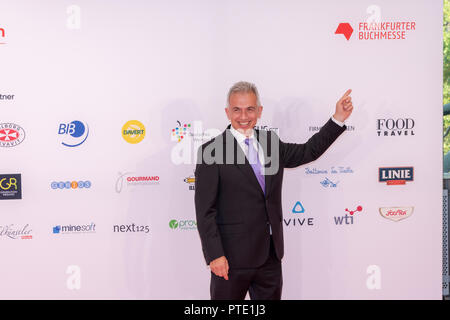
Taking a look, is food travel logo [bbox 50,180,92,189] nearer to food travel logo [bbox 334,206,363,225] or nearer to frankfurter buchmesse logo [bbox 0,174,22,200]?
frankfurter buchmesse logo [bbox 0,174,22,200]

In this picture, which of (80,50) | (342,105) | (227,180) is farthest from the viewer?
(80,50)

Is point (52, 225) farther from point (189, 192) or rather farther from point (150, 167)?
point (189, 192)

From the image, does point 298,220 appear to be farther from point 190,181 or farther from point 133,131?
point 133,131

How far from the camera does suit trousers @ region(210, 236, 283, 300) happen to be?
219 centimetres

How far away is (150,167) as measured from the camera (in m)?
2.96

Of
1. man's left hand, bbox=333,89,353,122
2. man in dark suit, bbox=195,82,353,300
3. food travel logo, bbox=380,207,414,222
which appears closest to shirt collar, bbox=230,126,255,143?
man in dark suit, bbox=195,82,353,300

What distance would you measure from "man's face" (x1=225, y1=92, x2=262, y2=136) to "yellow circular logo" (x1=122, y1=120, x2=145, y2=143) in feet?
3.01

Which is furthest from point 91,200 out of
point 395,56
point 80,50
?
point 395,56

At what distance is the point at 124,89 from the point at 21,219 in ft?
3.97

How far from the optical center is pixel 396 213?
310 centimetres

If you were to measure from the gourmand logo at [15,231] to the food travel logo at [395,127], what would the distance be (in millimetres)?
2719

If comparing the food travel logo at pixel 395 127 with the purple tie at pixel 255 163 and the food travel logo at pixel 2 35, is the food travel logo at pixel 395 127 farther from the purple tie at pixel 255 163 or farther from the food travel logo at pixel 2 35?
the food travel logo at pixel 2 35

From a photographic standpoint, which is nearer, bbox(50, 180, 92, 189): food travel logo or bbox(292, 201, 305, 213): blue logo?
bbox(50, 180, 92, 189): food travel logo

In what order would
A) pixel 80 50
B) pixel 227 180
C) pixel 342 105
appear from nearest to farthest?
pixel 227 180, pixel 342 105, pixel 80 50
